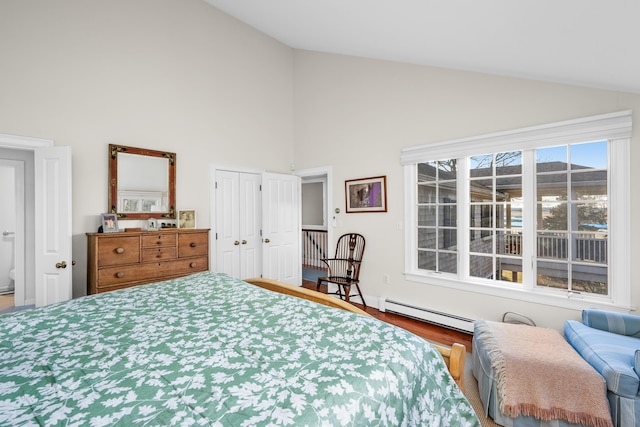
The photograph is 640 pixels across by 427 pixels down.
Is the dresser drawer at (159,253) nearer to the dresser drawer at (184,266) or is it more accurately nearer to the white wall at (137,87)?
the dresser drawer at (184,266)

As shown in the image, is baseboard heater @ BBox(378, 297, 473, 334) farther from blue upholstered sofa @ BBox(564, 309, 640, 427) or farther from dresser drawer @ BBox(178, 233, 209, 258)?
dresser drawer @ BBox(178, 233, 209, 258)

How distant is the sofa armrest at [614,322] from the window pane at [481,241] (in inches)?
39.0

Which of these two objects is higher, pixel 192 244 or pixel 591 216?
pixel 591 216

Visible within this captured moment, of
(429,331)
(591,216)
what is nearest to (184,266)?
(429,331)

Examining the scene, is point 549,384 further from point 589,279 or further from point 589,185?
point 589,185

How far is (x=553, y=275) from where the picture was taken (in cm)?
272

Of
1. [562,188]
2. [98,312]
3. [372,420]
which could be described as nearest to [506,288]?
[562,188]

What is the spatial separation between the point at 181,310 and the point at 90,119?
2.67m

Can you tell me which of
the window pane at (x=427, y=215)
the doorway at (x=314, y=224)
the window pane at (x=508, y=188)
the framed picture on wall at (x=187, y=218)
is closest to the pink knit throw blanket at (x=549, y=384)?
the window pane at (x=508, y=188)

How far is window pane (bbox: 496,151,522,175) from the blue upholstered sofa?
4.59ft

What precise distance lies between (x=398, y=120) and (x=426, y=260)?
5.93ft

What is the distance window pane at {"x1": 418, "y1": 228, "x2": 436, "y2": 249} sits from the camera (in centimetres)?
350

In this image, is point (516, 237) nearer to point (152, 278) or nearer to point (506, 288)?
point (506, 288)

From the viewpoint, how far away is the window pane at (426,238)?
11.5ft
